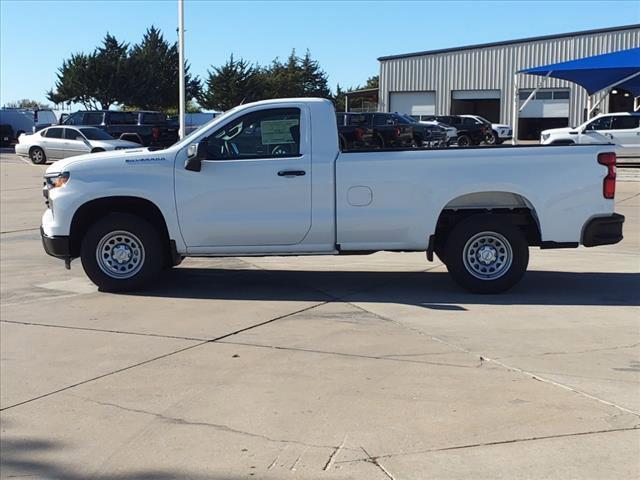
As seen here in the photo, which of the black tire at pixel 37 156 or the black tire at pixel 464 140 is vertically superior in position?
the black tire at pixel 464 140

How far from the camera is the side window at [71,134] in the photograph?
94.9 ft

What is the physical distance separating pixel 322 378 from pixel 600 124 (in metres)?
24.0

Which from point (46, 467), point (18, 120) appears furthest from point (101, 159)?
point (18, 120)

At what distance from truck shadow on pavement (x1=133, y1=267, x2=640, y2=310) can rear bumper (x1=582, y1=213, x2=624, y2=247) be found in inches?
23.7

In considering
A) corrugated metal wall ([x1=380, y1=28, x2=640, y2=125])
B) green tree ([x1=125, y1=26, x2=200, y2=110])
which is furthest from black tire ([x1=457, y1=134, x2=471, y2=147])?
green tree ([x1=125, y1=26, x2=200, y2=110])

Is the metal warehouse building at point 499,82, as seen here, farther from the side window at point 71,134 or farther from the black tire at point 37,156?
the black tire at point 37,156

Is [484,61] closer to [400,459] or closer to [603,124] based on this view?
[603,124]

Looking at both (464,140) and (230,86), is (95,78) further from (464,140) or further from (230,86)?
(464,140)

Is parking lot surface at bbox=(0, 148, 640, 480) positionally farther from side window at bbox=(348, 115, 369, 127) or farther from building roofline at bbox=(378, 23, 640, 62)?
building roofline at bbox=(378, 23, 640, 62)

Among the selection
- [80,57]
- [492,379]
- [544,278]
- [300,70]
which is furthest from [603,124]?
[300,70]

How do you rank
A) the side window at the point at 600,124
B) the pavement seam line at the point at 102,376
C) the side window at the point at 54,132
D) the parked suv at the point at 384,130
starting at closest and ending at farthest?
the pavement seam line at the point at 102,376
the side window at the point at 600,124
the parked suv at the point at 384,130
the side window at the point at 54,132

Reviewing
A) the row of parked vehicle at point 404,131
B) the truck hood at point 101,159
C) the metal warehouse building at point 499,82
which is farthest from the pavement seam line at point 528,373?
the metal warehouse building at point 499,82

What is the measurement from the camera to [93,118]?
3462cm

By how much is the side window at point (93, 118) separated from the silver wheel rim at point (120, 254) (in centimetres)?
2768
